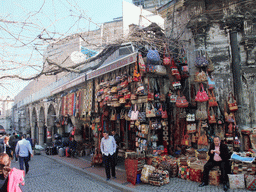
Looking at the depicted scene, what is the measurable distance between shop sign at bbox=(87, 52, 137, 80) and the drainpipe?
3.52 m

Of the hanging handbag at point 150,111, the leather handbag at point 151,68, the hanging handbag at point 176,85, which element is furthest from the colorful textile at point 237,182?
the leather handbag at point 151,68

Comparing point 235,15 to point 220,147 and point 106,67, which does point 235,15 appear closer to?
point 220,147

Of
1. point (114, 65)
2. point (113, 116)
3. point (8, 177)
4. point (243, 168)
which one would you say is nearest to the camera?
point (8, 177)

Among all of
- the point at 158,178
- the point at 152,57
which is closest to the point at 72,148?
the point at 158,178

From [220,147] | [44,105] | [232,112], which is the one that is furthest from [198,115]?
[44,105]

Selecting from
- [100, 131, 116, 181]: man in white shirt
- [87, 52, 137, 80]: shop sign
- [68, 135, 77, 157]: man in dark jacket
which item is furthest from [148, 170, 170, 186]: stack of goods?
[68, 135, 77, 157]: man in dark jacket

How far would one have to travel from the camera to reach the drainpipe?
686 cm

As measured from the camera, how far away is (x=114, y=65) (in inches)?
328

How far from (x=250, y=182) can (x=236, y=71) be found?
3.79 m

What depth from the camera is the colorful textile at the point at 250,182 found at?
4.81 metres

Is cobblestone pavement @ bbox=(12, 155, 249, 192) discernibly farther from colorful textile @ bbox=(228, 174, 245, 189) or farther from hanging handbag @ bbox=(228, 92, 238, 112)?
hanging handbag @ bbox=(228, 92, 238, 112)

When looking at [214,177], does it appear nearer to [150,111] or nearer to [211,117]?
[211,117]

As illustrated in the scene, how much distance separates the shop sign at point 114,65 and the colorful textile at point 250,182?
15.9 ft

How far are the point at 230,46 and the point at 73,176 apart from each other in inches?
295
